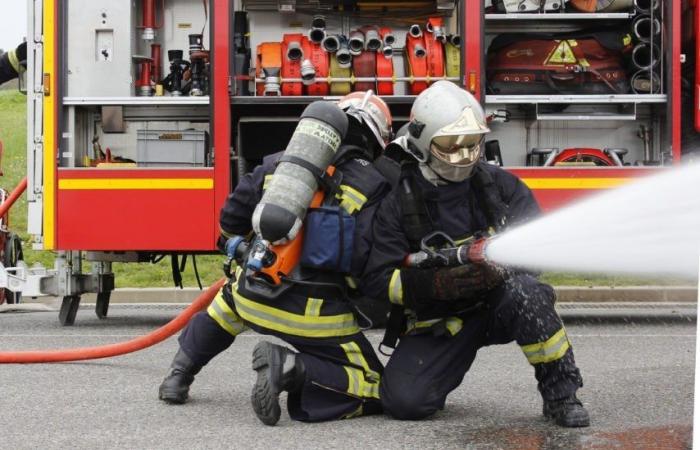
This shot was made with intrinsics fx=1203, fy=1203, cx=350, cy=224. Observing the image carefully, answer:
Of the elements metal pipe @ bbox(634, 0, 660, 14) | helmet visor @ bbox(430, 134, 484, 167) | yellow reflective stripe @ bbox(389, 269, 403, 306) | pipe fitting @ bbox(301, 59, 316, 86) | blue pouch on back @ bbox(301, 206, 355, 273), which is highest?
metal pipe @ bbox(634, 0, 660, 14)

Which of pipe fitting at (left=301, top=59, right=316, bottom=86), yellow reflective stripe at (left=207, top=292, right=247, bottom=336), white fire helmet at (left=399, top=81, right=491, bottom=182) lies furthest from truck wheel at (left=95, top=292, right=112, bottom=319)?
white fire helmet at (left=399, top=81, right=491, bottom=182)

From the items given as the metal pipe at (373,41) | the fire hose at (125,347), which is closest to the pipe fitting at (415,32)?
the metal pipe at (373,41)

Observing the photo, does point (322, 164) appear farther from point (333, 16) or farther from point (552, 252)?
point (333, 16)

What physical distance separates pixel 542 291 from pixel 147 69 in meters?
4.64

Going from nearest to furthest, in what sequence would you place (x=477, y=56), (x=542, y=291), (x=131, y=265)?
(x=542, y=291)
(x=477, y=56)
(x=131, y=265)

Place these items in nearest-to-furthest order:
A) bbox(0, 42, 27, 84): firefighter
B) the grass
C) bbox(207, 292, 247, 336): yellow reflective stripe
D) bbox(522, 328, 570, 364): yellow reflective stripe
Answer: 1. bbox(522, 328, 570, 364): yellow reflective stripe
2. bbox(207, 292, 247, 336): yellow reflective stripe
3. bbox(0, 42, 27, 84): firefighter
4. the grass

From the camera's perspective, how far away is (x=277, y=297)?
4.66m

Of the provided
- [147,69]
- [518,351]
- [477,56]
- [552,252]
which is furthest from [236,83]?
[552,252]

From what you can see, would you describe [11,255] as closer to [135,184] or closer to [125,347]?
[135,184]

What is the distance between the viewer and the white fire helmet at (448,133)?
4.60 metres

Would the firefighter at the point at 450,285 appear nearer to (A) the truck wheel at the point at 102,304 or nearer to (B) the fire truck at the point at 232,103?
(B) the fire truck at the point at 232,103

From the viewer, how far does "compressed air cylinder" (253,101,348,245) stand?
4434mm

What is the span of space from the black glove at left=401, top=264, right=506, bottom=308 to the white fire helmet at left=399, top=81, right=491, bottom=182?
436mm

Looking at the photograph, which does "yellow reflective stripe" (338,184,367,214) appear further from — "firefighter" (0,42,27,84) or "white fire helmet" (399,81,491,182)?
"firefighter" (0,42,27,84)
